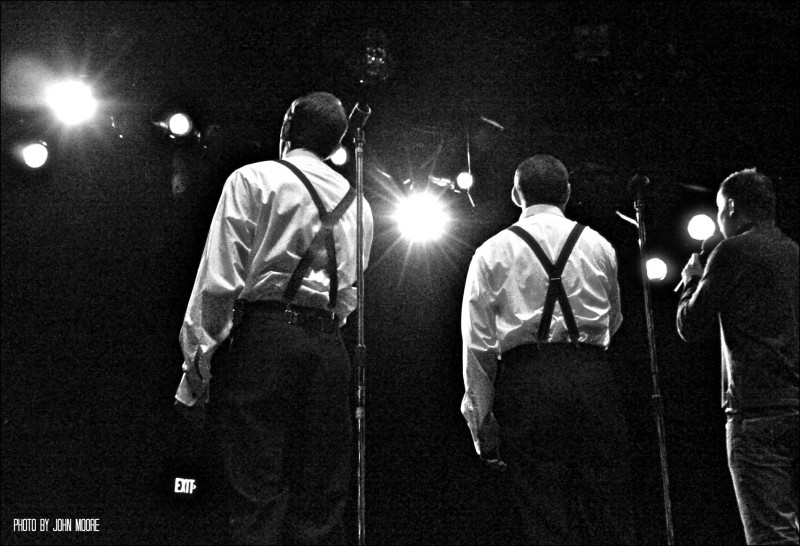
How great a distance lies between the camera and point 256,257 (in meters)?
2.25

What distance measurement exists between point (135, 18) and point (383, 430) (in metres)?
2.90

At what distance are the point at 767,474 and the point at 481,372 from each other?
934 mm

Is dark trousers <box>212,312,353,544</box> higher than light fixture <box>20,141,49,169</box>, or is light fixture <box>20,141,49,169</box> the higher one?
light fixture <box>20,141,49,169</box>

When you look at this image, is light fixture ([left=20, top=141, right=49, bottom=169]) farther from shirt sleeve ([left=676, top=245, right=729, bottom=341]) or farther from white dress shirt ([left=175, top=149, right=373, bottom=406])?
shirt sleeve ([left=676, top=245, right=729, bottom=341])

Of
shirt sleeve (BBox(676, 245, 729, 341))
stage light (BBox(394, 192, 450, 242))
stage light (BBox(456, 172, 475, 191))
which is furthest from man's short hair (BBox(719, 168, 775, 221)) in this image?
stage light (BBox(394, 192, 450, 242))

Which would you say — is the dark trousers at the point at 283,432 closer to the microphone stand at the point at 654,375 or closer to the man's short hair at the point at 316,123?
the man's short hair at the point at 316,123

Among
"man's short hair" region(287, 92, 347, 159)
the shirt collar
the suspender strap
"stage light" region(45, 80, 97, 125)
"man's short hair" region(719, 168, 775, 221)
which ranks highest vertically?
"stage light" region(45, 80, 97, 125)

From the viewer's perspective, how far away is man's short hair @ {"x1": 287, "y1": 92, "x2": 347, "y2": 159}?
2531 millimetres

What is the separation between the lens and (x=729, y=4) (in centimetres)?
474

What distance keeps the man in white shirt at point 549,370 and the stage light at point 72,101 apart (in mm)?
3102

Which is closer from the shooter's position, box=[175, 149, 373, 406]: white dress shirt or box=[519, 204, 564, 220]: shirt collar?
box=[175, 149, 373, 406]: white dress shirt

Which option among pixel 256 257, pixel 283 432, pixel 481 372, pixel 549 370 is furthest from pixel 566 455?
pixel 256 257

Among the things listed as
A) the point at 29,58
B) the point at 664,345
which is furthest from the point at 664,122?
the point at 29,58

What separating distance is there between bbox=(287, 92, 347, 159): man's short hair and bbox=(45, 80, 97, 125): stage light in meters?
2.76
